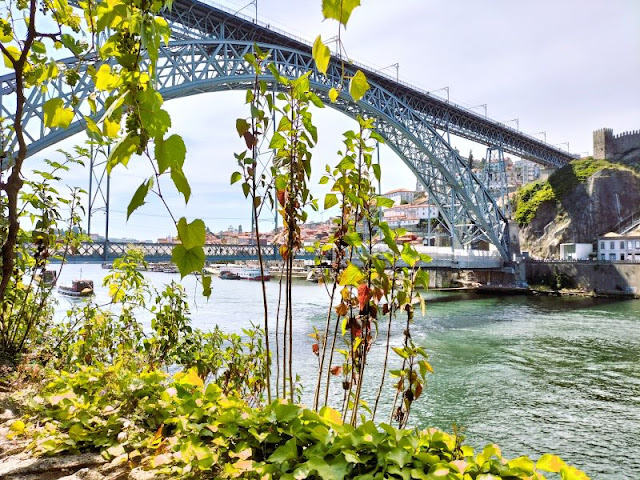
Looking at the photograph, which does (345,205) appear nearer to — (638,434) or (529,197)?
(638,434)

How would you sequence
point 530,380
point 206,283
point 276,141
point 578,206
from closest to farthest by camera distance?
point 206,283
point 276,141
point 530,380
point 578,206

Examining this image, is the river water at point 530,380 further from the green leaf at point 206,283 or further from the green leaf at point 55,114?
the green leaf at point 55,114

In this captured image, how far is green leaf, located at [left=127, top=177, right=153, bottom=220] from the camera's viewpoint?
1.82ft

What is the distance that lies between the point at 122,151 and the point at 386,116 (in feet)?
83.8

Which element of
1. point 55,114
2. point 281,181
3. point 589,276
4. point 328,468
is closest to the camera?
point 55,114

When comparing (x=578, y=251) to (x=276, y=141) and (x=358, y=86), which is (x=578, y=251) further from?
(x=358, y=86)

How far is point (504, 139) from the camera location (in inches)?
1407

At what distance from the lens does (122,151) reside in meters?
0.60

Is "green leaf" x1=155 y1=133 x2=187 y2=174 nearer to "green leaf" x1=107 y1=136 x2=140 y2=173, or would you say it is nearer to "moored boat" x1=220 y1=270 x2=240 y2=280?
"green leaf" x1=107 y1=136 x2=140 y2=173

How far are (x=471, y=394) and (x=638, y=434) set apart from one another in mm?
2661

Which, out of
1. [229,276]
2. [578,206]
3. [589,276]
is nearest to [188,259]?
[589,276]

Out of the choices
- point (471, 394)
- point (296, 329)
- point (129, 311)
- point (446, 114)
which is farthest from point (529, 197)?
point (129, 311)

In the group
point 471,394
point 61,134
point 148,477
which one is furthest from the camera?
point 61,134

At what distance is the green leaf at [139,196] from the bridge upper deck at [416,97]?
210 inches
